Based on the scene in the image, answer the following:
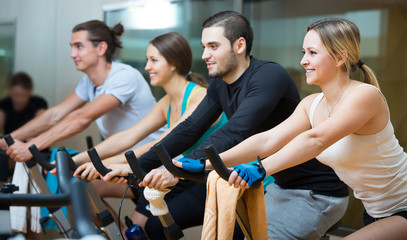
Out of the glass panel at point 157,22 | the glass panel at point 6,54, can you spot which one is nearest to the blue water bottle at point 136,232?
the glass panel at point 157,22

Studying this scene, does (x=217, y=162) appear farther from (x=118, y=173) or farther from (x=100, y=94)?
(x=100, y=94)

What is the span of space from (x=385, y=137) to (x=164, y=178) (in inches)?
31.7

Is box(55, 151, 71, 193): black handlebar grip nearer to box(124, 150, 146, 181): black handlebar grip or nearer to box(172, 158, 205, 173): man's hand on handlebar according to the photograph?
box(172, 158, 205, 173): man's hand on handlebar

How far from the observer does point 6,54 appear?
5000 mm

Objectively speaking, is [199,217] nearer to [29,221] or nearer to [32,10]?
[29,221]

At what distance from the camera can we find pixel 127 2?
190 inches

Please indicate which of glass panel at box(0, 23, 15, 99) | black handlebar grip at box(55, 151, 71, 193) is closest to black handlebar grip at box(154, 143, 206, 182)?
black handlebar grip at box(55, 151, 71, 193)

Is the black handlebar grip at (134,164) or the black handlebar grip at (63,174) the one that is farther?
the black handlebar grip at (134,164)

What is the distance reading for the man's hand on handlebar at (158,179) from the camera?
81.7 inches

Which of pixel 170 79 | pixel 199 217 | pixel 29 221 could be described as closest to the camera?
pixel 199 217

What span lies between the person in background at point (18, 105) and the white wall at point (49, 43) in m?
0.08

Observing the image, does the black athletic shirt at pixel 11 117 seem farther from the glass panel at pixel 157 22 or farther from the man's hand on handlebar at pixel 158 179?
the man's hand on handlebar at pixel 158 179

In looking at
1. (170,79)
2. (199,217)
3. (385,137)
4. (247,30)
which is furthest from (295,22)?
(385,137)

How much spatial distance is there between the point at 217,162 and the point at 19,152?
1771 millimetres
